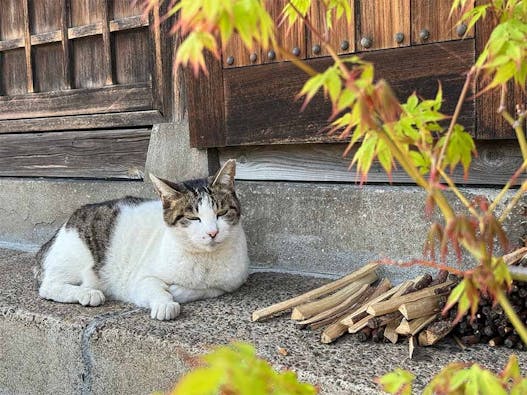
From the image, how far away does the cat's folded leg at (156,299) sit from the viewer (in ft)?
8.54

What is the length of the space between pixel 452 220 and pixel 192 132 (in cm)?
261

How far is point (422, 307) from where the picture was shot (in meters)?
2.18

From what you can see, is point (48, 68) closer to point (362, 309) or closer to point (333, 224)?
point (333, 224)

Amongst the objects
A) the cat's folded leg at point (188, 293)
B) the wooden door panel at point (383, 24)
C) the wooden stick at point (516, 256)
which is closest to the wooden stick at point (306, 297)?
the cat's folded leg at point (188, 293)

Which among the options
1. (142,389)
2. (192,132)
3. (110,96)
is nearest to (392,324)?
(142,389)

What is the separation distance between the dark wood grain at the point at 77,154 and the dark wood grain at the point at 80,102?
0.49ft

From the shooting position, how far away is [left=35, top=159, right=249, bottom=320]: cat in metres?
2.82

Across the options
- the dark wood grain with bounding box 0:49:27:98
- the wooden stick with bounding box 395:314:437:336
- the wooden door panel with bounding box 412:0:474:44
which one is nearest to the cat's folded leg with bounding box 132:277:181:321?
the wooden stick with bounding box 395:314:437:336

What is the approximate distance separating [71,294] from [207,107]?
1204mm

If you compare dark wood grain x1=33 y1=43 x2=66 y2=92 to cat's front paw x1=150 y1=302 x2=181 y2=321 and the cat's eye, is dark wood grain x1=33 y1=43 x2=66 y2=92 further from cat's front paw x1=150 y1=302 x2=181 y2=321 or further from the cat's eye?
cat's front paw x1=150 y1=302 x2=181 y2=321

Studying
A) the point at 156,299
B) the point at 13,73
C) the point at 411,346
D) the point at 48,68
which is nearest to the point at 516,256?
the point at 411,346

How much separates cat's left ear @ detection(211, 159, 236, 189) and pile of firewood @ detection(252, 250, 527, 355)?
0.67 meters

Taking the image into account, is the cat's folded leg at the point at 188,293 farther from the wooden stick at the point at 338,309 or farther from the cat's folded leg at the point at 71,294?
the wooden stick at the point at 338,309

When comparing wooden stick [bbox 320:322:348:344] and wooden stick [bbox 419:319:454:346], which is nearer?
wooden stick [bbox 419:319:454:346]
